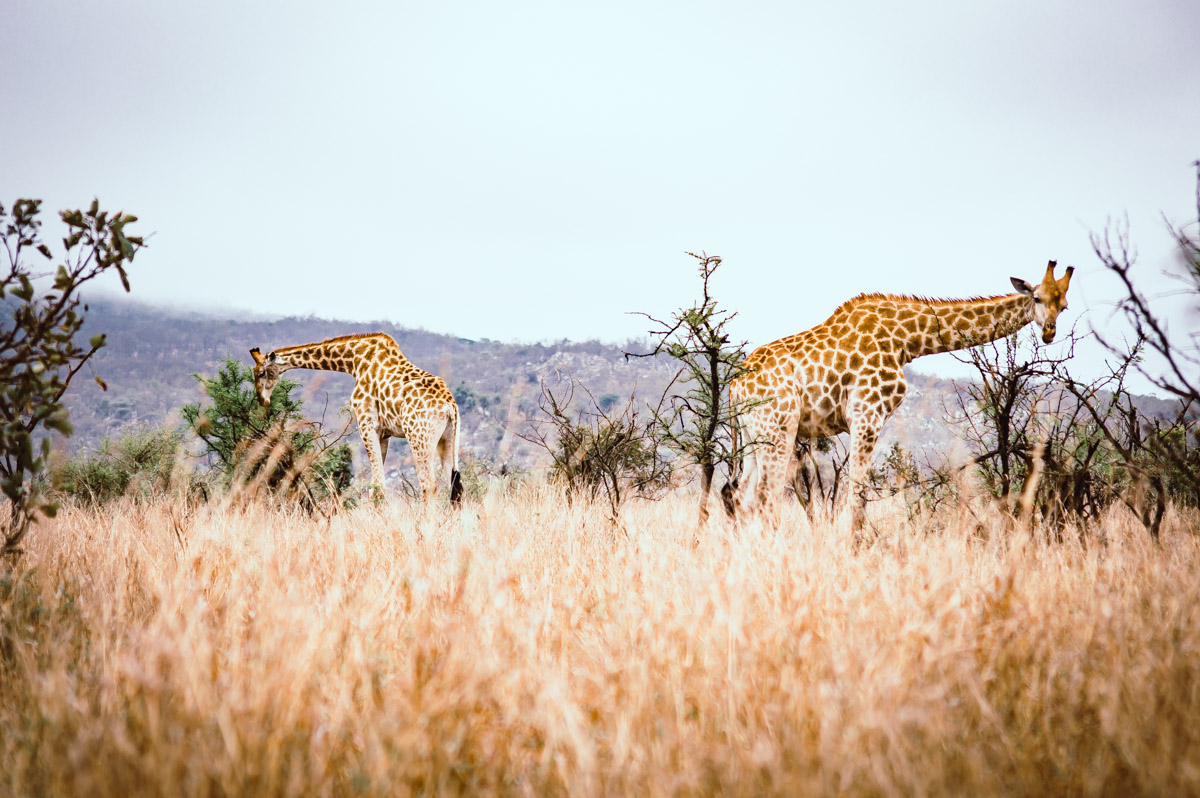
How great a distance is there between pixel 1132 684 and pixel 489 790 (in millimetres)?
2156

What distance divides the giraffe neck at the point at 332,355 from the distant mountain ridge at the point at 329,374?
2748cm

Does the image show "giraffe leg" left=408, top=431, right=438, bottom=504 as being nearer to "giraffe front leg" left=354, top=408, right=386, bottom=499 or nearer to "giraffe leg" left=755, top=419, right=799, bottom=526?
"giraffe front leg" left=354, top=408, right=386, bottom=499

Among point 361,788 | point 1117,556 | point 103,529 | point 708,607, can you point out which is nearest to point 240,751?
point 361,788

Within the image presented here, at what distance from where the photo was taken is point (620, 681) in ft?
8.13

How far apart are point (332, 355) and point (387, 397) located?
4.32ft

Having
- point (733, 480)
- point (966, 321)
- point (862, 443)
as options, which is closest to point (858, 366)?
point (862, 443)

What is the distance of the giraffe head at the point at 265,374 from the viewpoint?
31.0 feet

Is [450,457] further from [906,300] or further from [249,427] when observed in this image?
[906,300]

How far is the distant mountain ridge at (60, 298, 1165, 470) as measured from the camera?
4200 centimetres

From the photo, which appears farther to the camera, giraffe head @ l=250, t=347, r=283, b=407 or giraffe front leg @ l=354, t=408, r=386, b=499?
giraffe head @ l=250, t=347, r=283, b=407

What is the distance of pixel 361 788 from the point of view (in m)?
1.69

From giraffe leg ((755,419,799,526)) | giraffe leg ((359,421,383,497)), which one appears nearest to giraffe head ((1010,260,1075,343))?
giraffe leg ((755,419,799,526))

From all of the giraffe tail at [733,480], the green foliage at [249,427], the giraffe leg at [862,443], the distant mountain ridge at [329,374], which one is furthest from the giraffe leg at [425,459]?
the distant mountain ridge at [329,374]

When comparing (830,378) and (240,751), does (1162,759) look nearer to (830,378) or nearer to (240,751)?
(240,751)
